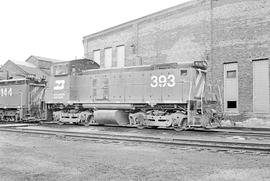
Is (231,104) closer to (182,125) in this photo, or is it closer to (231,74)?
(231,74)

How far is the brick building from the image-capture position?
1834 cm

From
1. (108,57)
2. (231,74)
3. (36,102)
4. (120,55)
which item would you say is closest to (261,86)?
(231,74)

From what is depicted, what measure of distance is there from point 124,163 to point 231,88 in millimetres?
15213

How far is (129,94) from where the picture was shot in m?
14.5

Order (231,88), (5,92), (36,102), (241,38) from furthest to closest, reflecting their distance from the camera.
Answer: (231,88), (5,92), (241,38), (36,102)

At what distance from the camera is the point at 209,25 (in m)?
20.5

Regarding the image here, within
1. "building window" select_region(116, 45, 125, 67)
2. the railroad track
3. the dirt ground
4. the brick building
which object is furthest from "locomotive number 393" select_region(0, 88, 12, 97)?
the dirt ground

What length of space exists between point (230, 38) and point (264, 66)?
2893 millimetres

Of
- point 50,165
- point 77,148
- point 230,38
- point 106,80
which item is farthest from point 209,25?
point 50,165

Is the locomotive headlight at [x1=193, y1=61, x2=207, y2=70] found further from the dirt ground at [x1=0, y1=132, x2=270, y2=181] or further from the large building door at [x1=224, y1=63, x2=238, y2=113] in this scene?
the large building door at [x1=224, y1=63, x2=238, y2=113]

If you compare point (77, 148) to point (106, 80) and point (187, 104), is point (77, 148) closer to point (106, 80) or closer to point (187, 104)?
point (187, 104)

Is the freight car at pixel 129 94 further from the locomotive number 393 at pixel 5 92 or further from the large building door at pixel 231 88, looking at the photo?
Result: the large building door at pixel 231 88

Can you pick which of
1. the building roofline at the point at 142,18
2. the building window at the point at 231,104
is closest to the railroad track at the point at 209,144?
the building window at the point at 231,104

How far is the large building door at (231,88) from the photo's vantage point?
19.5m
